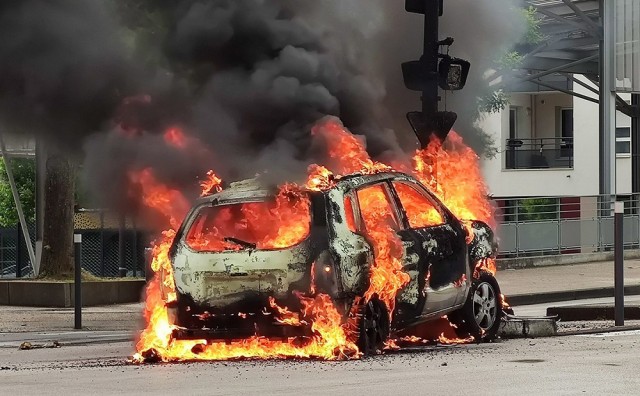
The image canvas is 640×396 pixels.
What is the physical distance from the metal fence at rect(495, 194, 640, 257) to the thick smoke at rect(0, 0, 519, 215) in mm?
15954

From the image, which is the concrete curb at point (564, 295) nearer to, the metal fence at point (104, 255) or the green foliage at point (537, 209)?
the metal fence at point (104, 255)

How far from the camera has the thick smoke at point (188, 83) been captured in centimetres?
1297

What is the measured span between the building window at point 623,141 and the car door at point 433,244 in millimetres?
40356

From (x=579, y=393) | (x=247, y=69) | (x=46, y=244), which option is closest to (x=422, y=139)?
(x=247, y=69)

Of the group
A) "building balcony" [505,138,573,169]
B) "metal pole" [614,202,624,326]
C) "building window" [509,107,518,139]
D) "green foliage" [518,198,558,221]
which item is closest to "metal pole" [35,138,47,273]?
"metal pole" [614,202,624,326]

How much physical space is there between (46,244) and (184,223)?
11455mm

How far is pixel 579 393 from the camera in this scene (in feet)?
29.2

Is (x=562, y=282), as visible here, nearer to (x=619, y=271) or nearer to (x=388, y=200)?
(x=619, y=271)

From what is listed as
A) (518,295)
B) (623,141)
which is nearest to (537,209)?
(518,295)

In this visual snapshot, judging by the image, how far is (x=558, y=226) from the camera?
31.5m

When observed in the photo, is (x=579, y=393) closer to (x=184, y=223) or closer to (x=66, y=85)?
(x=184, y=223)

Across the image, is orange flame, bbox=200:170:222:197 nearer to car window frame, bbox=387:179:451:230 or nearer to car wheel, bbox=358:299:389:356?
car window frame, bbox=387:179:451:230

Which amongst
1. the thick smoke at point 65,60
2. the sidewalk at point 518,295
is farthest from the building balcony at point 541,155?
the thick smoke at point 65,60

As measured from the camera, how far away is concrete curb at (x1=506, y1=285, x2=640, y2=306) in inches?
845
